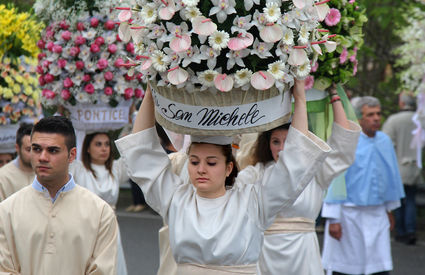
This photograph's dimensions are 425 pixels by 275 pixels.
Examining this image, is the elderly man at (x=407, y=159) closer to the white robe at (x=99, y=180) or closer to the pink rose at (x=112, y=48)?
the white robe at (x=99, y=180)

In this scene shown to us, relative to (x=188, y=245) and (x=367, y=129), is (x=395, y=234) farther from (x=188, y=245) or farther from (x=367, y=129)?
(x=188, y=245)

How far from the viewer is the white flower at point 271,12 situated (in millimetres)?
3879

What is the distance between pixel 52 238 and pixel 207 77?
134cm

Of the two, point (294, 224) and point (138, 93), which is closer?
point (294, 224)

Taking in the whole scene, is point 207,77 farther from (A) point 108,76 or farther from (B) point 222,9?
(A) point 108,76

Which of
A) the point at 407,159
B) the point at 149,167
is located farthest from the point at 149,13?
the point at 407,159

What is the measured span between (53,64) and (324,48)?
2.94m

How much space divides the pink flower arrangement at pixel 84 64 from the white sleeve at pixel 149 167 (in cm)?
223

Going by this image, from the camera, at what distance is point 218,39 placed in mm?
3908

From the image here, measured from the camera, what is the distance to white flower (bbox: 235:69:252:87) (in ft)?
12.9

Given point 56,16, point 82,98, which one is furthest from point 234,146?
point 56,16

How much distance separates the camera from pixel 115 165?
7918mm

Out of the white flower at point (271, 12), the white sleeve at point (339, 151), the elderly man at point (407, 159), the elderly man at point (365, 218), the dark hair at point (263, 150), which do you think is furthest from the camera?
the elderly man at point (407, 159)

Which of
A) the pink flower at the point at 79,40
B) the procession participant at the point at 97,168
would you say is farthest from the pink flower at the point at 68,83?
the procession participant at the point at 97,168
